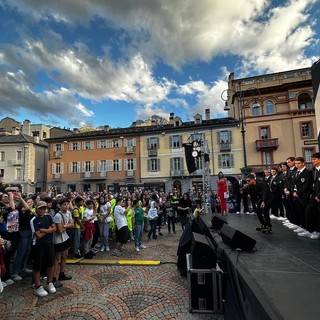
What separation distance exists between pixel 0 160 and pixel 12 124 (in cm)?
1325

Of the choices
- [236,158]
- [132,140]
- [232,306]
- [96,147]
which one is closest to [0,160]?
[96,147]

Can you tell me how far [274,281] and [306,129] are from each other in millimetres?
31777

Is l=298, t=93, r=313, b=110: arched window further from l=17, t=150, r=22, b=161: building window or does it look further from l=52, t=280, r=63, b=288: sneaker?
l=17, t=150, r=22, b=161: building window

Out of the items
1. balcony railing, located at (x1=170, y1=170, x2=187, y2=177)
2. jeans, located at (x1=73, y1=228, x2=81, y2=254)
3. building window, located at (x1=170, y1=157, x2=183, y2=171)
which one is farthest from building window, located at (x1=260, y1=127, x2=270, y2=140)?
jeans, located at (x1=73, y1=228, x2=81, y2=254)

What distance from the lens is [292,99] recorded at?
29000 mm

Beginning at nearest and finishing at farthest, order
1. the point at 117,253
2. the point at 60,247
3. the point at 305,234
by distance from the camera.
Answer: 1. the point at 60,247
2. the point at 305,234
3. the point at 117,253

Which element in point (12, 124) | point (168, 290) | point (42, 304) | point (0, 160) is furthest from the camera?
point (12, 124)

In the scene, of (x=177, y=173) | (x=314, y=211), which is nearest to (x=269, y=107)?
(x=177, y=173)

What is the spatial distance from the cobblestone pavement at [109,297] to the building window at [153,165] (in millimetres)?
26441

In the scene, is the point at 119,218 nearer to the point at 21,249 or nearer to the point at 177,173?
A: the point at 21,249

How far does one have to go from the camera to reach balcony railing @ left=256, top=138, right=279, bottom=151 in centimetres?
2872

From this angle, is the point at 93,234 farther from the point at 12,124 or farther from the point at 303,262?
the point at 12,124

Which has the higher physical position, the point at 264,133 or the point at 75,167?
the point at 264,133

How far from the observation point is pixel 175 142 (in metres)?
32.6
